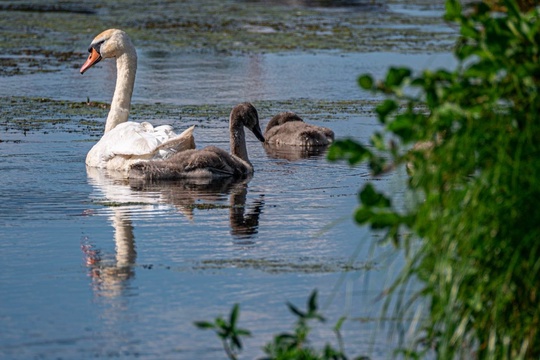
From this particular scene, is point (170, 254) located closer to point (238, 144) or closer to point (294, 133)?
point (238, 144)

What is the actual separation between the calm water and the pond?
0.05 ft

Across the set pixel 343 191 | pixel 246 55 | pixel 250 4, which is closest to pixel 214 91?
pixel 246 55

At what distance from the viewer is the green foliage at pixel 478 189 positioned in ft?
15.2

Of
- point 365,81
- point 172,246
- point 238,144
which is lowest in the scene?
point 238,144

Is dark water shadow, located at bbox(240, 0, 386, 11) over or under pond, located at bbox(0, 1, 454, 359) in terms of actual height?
under

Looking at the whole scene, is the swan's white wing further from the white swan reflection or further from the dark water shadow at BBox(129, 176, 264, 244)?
the dark water shadow at BBox(129, 176, 264, 244)

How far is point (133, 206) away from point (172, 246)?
6.03 ft

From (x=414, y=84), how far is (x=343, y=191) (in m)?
6.52

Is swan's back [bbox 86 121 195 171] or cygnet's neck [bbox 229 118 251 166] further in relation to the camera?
cygnet's neck [bbox 229 118 251 166]

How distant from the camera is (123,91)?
14.0m

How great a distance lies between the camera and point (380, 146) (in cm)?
475

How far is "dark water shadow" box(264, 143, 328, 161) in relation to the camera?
14.0 meters

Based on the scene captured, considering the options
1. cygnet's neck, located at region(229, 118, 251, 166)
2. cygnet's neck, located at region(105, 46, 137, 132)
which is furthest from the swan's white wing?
cygnet's neck, located at region(105, 46, 137, 132)

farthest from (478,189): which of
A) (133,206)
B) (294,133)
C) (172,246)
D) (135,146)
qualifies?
(294,133)
